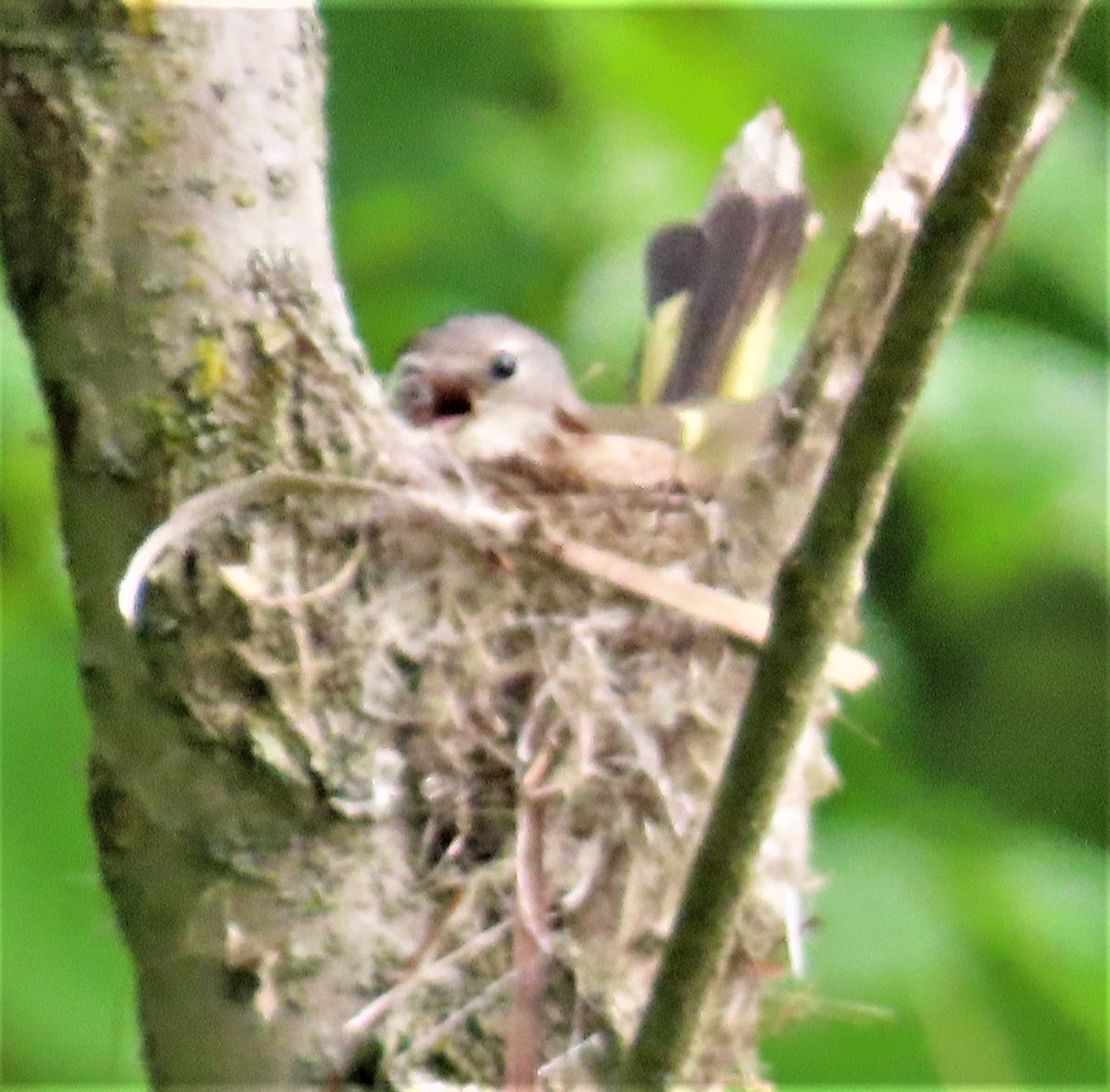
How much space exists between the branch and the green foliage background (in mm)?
912

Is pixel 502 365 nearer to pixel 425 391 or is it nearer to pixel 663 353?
pixel 425 391

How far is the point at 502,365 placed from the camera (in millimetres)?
2594

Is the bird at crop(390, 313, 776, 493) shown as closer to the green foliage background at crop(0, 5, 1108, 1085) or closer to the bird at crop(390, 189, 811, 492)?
the bird at crop(390, 189, 811, 492)

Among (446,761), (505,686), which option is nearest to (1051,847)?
(505,686)

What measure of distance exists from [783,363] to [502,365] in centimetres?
41

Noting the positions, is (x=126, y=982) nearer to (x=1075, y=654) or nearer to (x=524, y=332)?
(x=524, y=332)

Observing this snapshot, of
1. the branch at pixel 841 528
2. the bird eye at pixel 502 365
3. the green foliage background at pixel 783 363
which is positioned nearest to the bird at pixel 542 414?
the bird eye at pixel 502 365

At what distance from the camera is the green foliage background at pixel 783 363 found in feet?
7.21

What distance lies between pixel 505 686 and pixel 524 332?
33.1 inches

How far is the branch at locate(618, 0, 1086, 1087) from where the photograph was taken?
100 centimetres

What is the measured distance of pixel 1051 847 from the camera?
118 inches

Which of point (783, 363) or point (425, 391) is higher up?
point (783, 363)

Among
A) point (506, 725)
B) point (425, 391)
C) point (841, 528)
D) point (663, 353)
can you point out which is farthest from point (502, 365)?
point (841, 528)

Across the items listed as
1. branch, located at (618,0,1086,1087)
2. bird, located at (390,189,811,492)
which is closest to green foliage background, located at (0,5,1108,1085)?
bird, located at (390,189,811,492)
